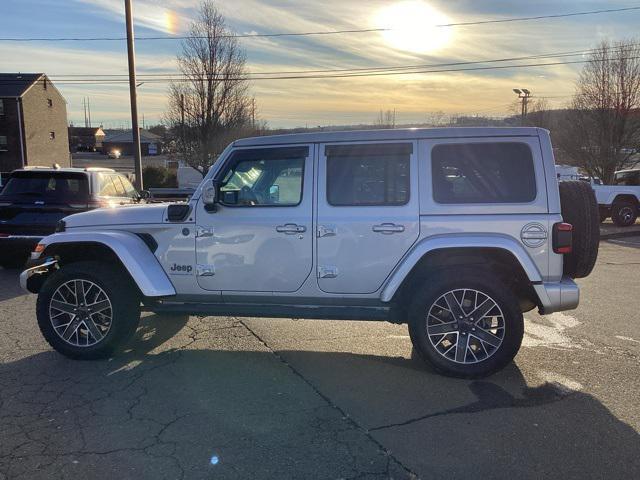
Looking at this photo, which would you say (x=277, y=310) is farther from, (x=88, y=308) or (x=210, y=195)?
(x=88, y=308)

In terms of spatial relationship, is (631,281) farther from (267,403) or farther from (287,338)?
(267,403)

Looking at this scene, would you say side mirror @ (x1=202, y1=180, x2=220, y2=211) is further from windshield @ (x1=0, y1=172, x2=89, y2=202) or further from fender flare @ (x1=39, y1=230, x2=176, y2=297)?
windshield @ (x1=0, y1=172, x2=89, y2=202)

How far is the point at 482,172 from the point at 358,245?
4.00ft

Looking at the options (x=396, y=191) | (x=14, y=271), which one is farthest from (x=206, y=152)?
(x=396, y=191)

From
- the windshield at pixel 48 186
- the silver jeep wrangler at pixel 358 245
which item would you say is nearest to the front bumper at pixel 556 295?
the silver jeep wrangler at pixel 358 245

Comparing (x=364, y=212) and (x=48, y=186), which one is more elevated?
(x=48, y=186)

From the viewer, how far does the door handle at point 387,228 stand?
4.38m

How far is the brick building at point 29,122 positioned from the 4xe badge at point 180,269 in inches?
1757

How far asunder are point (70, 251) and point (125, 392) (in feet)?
5.38

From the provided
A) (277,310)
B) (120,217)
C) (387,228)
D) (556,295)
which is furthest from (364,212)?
(120,217)

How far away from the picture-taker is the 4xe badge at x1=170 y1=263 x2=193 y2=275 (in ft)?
15.6

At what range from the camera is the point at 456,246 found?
4.27 meters

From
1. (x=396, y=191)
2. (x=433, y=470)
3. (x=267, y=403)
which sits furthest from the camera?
(x=396, y=191)

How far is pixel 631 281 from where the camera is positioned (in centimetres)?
848
